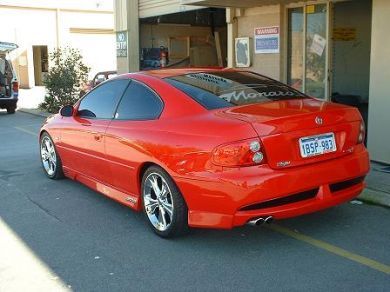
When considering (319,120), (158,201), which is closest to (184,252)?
(158,201)

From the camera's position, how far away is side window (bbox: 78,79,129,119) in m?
5.88

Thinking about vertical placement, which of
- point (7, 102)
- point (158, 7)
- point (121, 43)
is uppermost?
point (158, 7)

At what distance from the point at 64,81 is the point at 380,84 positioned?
10.6 metres

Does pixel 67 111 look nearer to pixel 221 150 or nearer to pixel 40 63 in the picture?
pixel 221 150

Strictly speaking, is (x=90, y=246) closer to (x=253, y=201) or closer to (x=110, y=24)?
(x=253, y=201)

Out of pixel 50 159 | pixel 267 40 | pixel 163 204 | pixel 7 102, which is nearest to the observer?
pixel 163 204

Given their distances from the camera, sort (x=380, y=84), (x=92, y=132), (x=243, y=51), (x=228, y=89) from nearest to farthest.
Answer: (x=228, y=89) → (x=92, y=132) → (x=380, y=84) → (x=243, y=51)

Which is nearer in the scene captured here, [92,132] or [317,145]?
[317,145]

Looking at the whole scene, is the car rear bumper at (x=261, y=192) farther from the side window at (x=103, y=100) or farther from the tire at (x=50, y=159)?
the tire at (x=50, y=159)

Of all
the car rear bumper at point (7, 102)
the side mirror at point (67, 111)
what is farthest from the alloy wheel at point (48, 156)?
the car rear bumper at point (7, 102)

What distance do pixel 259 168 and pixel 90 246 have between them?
1.67 metres

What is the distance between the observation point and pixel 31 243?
5.03 meters

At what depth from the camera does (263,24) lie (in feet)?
34.4

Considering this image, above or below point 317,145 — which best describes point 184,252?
below
